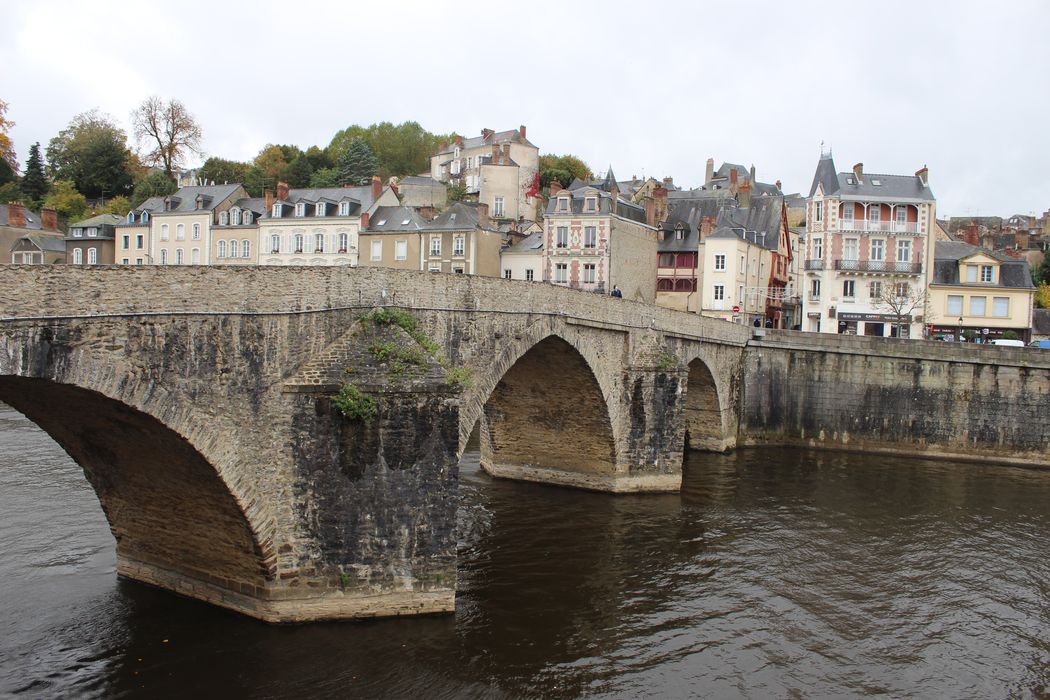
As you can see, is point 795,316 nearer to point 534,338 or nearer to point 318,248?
point 318,248

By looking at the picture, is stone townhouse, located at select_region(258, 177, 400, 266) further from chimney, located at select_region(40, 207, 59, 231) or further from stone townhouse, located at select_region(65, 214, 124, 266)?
chimney, located at select_region(40, 207, 59, 231)

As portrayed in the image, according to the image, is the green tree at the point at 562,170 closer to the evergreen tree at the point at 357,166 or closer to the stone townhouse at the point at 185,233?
the evergreen tree at the point at 357,166

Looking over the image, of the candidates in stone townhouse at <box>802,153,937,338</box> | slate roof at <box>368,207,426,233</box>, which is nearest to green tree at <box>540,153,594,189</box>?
slate roof at <box>368,207,426,233</box>

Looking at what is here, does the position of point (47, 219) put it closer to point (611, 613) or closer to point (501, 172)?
point (501, 172)

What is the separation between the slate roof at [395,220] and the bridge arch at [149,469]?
32885 millimetres

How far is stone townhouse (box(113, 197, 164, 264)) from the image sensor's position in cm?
4869

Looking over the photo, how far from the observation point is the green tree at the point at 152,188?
202 ft

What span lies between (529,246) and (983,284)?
22.8 meters

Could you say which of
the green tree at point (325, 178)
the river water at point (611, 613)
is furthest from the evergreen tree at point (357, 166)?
the river water at point (611, 613)

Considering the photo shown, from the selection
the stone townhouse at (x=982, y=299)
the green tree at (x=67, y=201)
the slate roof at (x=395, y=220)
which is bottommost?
the stone townhouse at (x=982, y=299)

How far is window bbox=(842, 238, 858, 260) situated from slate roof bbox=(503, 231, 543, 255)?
15617mm

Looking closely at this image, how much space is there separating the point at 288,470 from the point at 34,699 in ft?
14.4

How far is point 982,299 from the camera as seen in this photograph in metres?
39.9

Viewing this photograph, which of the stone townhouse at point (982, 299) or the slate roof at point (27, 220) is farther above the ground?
the slate roof at point (27, 220)
